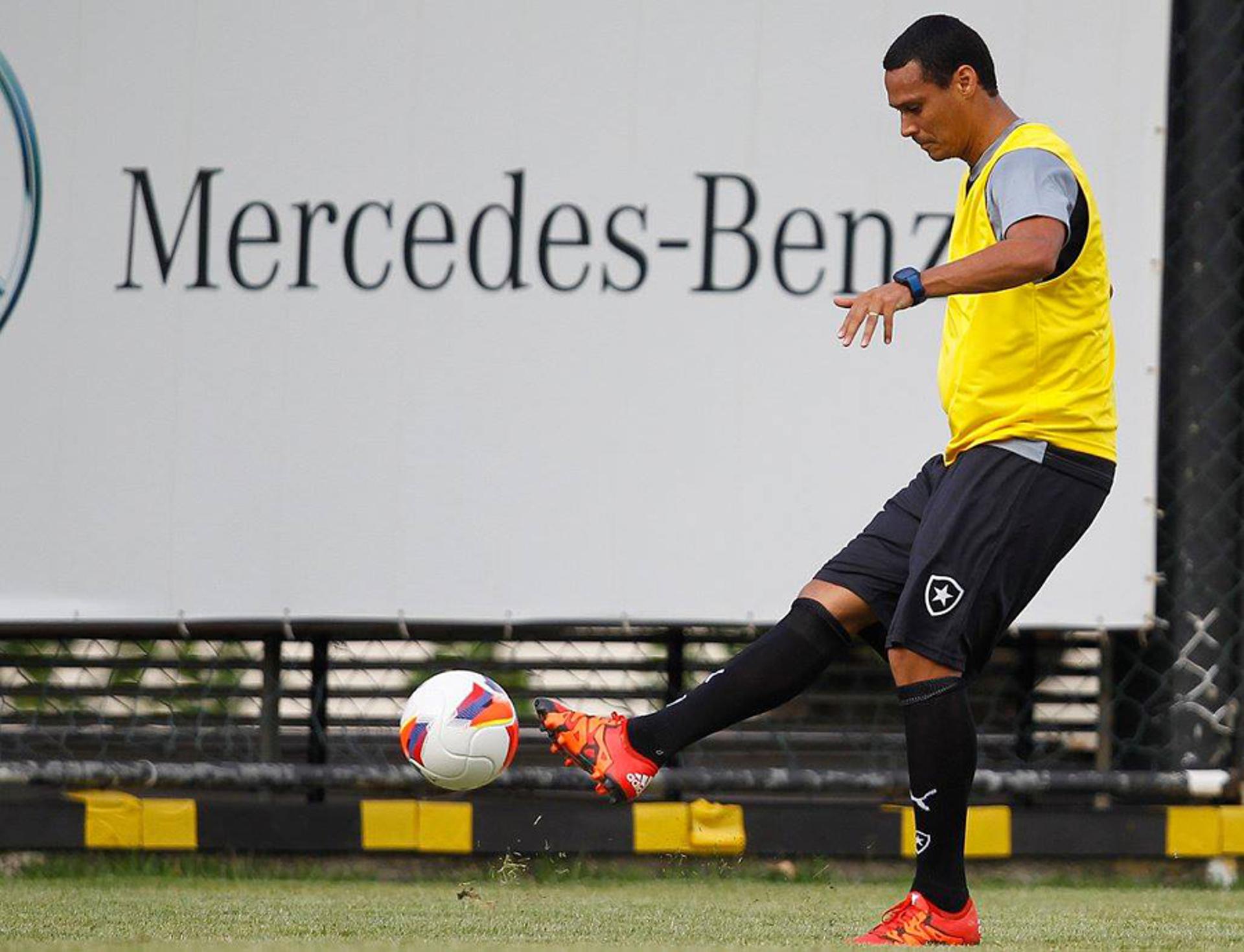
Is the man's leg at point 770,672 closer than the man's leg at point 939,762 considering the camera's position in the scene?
No

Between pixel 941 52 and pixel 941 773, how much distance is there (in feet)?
4.65

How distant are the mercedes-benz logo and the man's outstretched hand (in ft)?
10.5

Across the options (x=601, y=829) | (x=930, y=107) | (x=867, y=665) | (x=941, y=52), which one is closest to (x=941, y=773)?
(x=930, y=107)

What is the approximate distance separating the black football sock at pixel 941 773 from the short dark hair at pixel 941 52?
119 centimetres

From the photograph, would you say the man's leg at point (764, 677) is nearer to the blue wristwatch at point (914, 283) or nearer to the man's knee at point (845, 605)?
the man's knee at point (845, 605)

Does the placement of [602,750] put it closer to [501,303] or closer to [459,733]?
[459,733]

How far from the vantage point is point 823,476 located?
18.7 feet

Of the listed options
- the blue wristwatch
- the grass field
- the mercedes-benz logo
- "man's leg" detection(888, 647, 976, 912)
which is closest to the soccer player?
"man's leg" detection(888, 647, 976, 912)

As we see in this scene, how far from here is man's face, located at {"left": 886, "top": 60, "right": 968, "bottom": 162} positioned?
12.6ft

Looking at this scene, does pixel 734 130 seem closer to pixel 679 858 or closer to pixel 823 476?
pixel 823 476

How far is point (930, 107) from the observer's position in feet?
12.6

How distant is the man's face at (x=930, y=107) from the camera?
12.6 feet

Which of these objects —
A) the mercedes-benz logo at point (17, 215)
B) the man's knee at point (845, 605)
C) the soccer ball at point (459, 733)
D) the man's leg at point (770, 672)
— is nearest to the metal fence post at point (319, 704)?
the mercedes-benz logo at point (17, 215)

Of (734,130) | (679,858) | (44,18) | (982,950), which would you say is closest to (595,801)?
(679,858)
